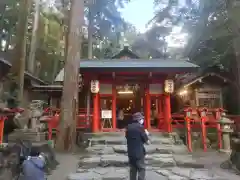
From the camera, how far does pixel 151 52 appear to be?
30188 mm

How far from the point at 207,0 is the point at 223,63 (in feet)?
16.1

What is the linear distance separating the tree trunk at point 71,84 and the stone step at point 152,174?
2.85 meters

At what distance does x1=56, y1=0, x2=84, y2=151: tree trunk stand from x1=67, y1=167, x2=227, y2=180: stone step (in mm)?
2854

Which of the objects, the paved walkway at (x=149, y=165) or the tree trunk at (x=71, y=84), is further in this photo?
the tree trunk at (x=71, y=84)

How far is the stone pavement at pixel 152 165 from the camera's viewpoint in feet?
21.1

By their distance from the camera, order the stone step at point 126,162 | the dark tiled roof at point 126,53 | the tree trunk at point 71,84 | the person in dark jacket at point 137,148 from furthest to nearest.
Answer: the dark tiled roof at point 126,53, the tree trunk at point 71,84, the stone step at point 126,162, the person in dark jacket at point 137,148

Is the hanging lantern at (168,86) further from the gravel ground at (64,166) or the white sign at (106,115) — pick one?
the gravel ground at (64,166)

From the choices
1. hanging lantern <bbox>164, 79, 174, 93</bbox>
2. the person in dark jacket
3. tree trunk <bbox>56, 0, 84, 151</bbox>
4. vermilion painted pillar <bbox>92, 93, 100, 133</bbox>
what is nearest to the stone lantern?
hanging lantern <bbox>164, 79, 174, 93</bbox>

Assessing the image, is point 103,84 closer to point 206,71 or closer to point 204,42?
point 206,71

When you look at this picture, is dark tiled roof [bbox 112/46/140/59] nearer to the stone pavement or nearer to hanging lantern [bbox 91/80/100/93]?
hanging lantern [bbox 91/80/100/93]

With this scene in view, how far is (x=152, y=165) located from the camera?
7.52m

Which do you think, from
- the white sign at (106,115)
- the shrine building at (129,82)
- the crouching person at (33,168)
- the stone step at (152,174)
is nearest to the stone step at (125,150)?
the stone step at (152,174)

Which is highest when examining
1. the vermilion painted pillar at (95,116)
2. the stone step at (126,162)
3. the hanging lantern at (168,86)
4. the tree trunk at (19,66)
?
the tree trunk at (19,66)

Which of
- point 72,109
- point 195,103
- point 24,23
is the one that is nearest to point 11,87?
point 24,23
